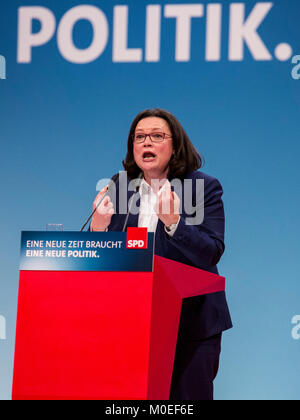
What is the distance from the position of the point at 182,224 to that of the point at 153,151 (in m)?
0.54

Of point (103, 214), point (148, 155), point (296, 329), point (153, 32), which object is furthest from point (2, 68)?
point (296, 329)

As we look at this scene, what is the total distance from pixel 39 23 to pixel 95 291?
2405 mm

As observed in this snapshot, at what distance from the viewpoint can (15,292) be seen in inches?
142

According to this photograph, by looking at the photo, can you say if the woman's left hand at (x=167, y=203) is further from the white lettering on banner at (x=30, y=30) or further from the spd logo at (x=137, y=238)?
the white lettering on banner at (x=30, y=30)

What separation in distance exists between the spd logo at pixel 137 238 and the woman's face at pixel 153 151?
80cm

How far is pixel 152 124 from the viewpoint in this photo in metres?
2.54

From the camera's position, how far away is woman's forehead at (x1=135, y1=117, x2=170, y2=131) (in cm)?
254

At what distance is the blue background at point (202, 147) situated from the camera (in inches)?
132

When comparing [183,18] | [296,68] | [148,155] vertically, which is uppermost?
[183,18]

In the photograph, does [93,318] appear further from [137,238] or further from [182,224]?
[182,224]
